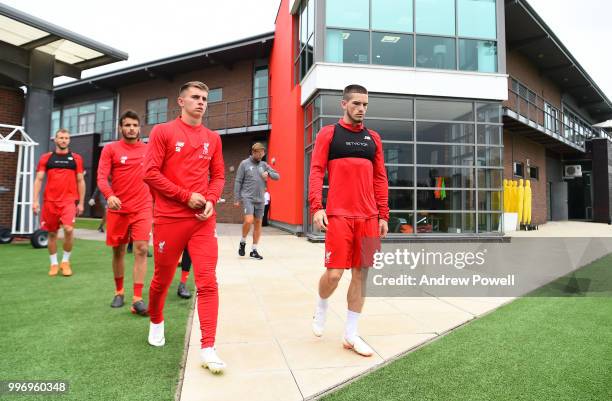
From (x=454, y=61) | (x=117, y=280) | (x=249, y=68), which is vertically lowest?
(x=117, y=280)

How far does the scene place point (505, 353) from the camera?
258cm

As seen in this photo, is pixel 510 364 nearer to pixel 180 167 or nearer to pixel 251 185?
pixel 180 167

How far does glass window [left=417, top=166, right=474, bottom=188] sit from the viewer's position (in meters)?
10.6

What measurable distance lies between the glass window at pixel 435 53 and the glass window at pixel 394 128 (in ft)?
5.75

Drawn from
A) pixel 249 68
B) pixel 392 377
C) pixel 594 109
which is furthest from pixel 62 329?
pixel 594 109

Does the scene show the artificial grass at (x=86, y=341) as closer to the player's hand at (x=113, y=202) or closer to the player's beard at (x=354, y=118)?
the player's hand at (x=113, y=202)

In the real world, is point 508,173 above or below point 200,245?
above

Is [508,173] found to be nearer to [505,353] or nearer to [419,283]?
[419,283]

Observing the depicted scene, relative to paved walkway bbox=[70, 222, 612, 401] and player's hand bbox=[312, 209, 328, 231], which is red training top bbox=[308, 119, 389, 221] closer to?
player's hand bbox=[312, 209, 328, 231]

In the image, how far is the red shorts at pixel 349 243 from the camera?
2562 millimetres

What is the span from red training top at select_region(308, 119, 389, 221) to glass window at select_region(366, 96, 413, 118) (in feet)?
27.0

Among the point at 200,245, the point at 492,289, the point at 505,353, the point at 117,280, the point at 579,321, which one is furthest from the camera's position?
the point at 492,289

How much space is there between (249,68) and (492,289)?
15265mm

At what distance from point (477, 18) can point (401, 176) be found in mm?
5121
